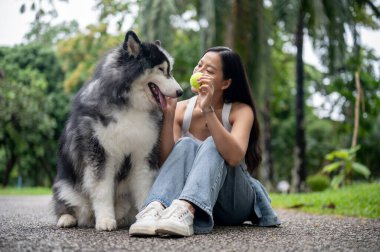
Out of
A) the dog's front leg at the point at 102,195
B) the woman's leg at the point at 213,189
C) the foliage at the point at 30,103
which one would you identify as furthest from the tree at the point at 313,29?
the foliage at the point at 30,103

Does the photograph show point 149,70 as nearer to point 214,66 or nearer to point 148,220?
point 214,66

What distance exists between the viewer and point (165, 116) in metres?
3.65

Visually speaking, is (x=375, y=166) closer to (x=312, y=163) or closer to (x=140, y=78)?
(x=312, y=163)

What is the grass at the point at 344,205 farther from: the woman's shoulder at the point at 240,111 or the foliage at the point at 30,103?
the foliage at the point at 30,103

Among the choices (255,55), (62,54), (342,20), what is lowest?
(255,55)

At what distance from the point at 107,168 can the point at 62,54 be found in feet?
54.3

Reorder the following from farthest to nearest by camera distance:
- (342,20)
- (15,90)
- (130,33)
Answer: (15,90)
(342,20)
(130,33)

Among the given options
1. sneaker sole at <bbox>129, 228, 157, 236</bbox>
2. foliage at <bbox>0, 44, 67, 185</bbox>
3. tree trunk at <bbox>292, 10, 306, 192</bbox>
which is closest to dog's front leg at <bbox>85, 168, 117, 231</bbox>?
sneaker sole at <bbox>129, 228, 157, 236</bbox>

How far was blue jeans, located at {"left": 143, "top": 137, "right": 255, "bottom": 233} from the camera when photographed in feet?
10.2

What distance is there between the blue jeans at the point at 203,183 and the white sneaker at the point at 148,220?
11cm

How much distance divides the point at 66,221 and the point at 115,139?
0.86 m

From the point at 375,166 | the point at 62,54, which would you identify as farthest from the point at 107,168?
the point at 375,166

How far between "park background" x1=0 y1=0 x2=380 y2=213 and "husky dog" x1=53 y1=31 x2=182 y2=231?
0.48m

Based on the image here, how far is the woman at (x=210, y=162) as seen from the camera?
3.05m
